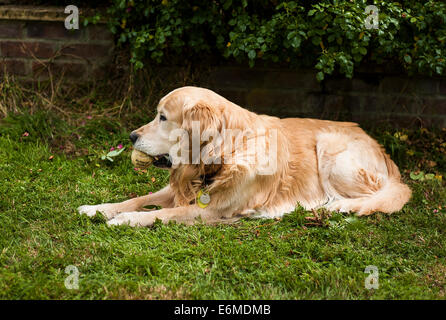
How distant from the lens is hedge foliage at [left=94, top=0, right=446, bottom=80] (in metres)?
4.21

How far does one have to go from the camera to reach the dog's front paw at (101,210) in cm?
335

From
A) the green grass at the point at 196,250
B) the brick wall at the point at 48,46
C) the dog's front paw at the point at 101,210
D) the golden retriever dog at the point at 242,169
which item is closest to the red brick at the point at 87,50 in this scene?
the brick wall at the point at 48,46

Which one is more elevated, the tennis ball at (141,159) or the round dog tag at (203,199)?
the tennis ball at (141,159)

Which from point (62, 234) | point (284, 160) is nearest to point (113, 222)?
point (62, 234)

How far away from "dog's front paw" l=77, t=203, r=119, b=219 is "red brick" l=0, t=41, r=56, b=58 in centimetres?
268

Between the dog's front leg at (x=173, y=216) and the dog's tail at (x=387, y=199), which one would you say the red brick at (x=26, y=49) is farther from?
the dog's tail at (x=387, y=199)

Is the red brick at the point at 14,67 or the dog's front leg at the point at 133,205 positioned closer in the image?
the dog's front leg at the point at 133,205

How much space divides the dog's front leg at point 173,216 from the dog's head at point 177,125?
35 cm

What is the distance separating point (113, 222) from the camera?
322cm

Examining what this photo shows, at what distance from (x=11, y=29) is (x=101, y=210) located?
3.09 m

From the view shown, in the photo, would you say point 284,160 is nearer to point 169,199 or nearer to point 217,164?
point 217,164

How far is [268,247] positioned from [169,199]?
1.01 m

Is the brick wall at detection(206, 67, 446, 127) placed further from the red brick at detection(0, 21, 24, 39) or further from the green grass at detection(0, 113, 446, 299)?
the red brick at detection(0, 21, 24, 39)

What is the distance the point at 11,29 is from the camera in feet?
17.3
